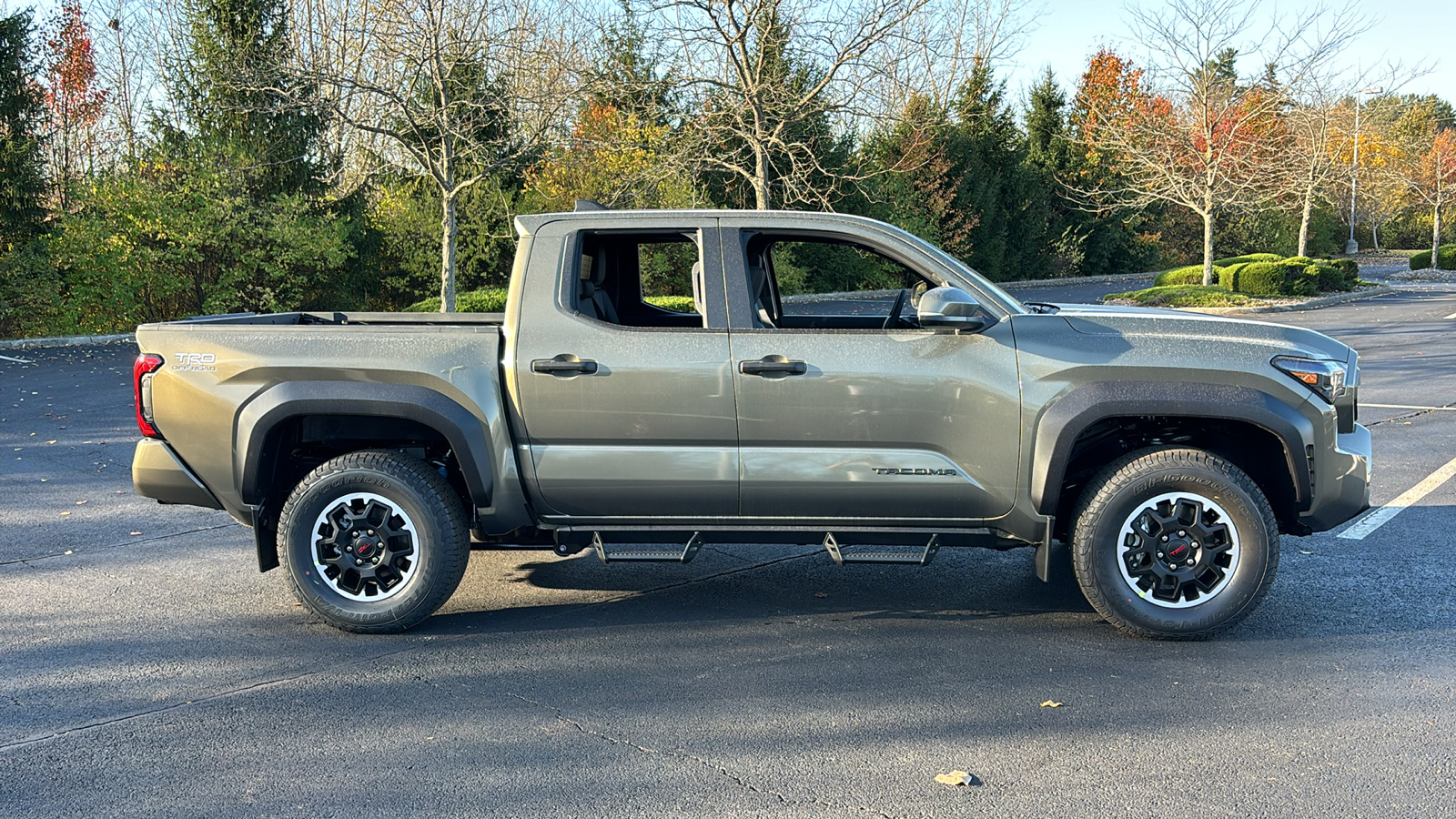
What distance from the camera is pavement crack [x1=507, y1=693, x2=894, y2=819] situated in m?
3.50

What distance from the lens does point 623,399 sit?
5.02 meters

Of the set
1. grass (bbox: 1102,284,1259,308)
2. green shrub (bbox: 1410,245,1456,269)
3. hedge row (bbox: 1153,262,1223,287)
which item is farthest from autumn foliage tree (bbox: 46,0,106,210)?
green shrub (bbox: 1410,245,1456,269)

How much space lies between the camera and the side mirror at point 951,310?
4789mm

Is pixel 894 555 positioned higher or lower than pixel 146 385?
lower

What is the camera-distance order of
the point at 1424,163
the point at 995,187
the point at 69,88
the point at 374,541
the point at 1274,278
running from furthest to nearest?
1. the point at 1424,163
2. the point at 995,187
3. the point at 1274,278
4. the point at 69,88
5. the point at 374,541

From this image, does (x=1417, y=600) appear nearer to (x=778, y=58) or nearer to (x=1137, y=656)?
(x=1137, y=656)

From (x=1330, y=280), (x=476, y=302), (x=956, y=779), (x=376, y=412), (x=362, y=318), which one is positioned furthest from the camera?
(x=1330, y=280)

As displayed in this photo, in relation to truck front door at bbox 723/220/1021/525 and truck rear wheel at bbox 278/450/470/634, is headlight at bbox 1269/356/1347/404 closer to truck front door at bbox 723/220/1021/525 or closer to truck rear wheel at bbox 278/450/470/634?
truck front door at bbox 723/220/1021/525

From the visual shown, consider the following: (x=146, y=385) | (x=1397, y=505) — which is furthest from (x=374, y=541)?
(x=1397, y=505)

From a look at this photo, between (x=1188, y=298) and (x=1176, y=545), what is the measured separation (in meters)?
25.4

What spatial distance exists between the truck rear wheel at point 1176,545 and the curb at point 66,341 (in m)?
19.6

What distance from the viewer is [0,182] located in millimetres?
20844

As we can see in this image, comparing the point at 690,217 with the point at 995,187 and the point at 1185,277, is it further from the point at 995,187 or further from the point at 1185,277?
the point at 995,187

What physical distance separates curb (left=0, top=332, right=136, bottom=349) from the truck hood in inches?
763
